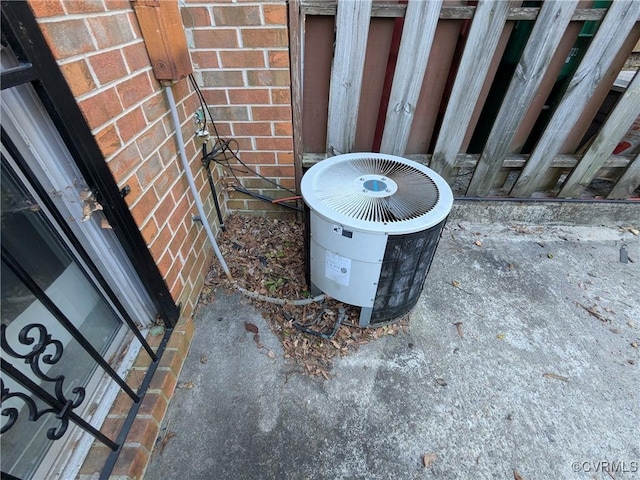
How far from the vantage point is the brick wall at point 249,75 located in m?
1.75

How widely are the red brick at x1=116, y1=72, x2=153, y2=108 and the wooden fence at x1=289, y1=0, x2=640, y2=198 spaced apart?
88cm

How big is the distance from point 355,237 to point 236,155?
1315 millimetres

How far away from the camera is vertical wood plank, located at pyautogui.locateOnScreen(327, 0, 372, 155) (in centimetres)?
181

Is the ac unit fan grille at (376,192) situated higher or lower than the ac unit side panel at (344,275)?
higher

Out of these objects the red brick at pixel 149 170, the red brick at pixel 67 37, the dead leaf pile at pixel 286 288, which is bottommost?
the dead leaf pile at pixel 286 288

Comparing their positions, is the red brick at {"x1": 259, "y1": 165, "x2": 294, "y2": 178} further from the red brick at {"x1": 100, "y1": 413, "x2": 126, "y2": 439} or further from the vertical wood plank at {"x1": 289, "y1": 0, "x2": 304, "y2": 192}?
the red brick at {"x1": 100, "y1": 413, "x2": 126, "y2": 439}

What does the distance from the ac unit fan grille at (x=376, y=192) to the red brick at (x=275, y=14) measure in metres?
0.87

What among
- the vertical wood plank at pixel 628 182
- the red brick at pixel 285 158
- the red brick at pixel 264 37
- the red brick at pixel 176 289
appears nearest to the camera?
the red brick at pixel 176 289

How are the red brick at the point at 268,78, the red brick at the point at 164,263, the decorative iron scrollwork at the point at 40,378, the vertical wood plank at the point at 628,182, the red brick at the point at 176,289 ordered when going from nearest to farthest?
1. the decorative iron scrollwork at the point at 40,378
2. the red brick at the point at 164,263
3. the red brick at the point at 176,289
4. the red brick at the point at 268,78
5. the vertical wood plank at the point at 628,182

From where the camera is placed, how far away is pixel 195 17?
1.77m

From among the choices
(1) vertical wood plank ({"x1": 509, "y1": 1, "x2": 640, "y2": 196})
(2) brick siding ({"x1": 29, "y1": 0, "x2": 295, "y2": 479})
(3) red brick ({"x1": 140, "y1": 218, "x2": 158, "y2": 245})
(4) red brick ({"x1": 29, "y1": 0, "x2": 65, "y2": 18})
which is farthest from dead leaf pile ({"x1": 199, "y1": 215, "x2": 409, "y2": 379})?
(1) vertical wood plank ({"x1": 509, "y1": 1, "x2": 640, "y2": 196})

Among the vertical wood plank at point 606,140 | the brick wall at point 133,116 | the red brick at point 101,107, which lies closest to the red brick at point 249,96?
the brick wall at point 133,116

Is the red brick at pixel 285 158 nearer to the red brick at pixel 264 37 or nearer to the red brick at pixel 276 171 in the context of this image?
the red brick at pixel 276 171

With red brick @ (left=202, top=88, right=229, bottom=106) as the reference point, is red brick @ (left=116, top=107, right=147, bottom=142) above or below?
above
